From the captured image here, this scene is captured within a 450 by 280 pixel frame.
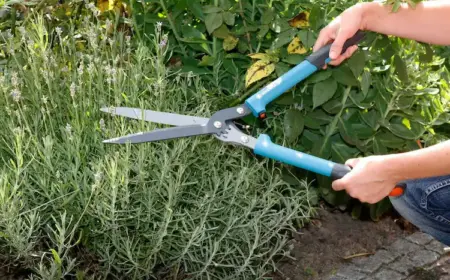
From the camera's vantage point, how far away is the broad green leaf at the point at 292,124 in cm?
360

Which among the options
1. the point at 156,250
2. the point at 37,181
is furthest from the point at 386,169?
the point at 37,181

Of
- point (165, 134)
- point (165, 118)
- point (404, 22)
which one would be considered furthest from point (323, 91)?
point (165, 134)

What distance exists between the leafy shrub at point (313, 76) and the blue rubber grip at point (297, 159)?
785 mm

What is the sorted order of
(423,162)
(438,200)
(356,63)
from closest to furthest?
1. (423,162)
2. (438,200)
3. (356,63)

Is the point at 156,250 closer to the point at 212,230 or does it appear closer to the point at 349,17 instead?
the point at 212,230

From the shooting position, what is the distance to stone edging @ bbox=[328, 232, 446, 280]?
379cm

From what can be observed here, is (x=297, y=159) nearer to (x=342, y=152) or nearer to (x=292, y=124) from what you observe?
(x=292, y=124)

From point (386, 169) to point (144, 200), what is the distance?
963 mm

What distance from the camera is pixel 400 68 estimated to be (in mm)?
3461

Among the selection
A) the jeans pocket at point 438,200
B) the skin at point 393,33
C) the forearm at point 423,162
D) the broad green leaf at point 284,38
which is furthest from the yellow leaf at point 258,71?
the forearm at point 423,162

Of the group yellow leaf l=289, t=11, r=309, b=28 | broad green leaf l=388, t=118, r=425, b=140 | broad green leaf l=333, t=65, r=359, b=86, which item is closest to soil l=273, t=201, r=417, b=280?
broad green leaf l=388, t=118, r=425, b=140

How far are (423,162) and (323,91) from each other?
3.07 feet

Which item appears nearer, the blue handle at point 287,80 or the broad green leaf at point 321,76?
the blue handle at point 287,80

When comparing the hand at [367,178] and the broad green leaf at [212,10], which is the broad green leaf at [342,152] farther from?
the hand at [367,178]
